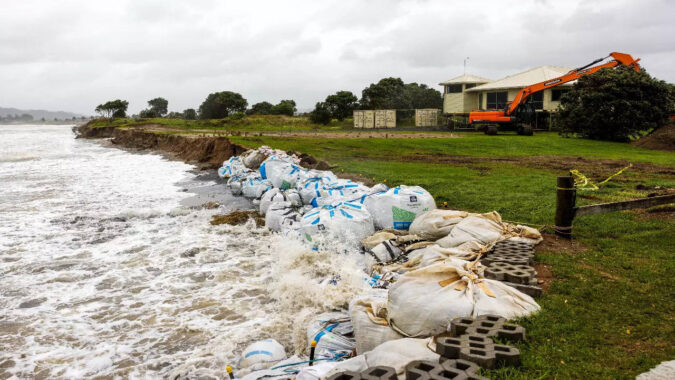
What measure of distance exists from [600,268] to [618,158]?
36.2ft

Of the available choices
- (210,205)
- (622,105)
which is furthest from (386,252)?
(622,105)

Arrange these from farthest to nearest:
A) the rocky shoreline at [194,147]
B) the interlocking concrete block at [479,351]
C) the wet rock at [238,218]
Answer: the rocky shoreline at [194,147] → the wet rock at [238,218] → the interlocking concrete block at [479,351]

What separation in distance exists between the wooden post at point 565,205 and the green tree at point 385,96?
3745 cm

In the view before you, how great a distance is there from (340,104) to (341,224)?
3913cm

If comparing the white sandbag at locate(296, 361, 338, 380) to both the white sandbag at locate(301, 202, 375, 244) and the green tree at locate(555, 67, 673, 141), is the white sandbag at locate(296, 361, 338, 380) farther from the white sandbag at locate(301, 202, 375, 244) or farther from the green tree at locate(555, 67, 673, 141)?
the green tree at locate(555, 67, 673, 141)

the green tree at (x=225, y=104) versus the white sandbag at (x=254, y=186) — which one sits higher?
the green tree at (x=225, y=104)

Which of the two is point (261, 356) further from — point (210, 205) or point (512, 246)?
point (210, 205)

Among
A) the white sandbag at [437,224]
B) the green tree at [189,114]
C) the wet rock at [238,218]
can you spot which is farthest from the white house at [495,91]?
the green tree at [189,114]

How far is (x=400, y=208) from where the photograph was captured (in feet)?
19.9

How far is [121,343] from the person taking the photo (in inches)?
153

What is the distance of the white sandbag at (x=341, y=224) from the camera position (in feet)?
18.9

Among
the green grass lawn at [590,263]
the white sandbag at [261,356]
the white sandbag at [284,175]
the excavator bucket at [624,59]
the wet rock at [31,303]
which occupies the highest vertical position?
the excavator bucket at [624,59]

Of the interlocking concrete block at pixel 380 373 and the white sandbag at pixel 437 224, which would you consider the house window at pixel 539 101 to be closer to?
the white sandbag at pixel 437 224

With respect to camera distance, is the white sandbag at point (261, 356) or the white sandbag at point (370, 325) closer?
the white sandbag at point (370, 325)
